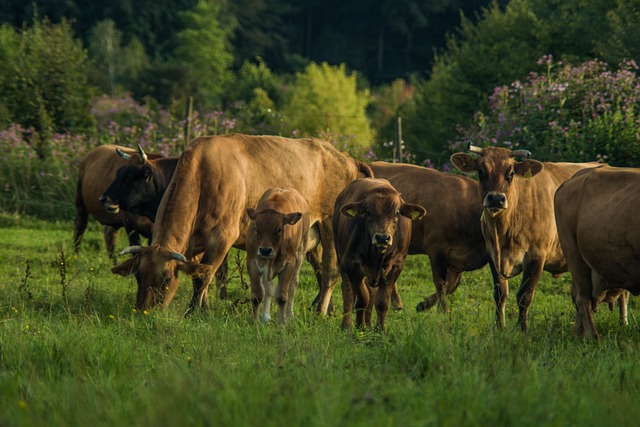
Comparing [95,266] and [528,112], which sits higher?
[528,112]

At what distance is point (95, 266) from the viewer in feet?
40.1

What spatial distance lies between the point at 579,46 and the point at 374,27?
161 ft

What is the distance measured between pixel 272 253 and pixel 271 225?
11.5 inches

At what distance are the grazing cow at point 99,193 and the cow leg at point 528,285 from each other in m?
5.34

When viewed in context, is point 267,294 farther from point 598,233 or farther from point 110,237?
point 110,237

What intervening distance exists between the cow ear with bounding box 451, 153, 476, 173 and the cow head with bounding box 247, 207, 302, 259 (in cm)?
182

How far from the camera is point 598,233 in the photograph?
7.73 metres

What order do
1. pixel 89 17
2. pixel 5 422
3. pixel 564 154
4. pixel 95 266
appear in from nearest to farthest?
pixel 5 422
pixel 95 266
pixel 564 154
pixel 89 17

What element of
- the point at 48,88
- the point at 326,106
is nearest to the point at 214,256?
the point at 48,88

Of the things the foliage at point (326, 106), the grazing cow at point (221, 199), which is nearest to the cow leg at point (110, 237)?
the grazing cow at point (221, 199)

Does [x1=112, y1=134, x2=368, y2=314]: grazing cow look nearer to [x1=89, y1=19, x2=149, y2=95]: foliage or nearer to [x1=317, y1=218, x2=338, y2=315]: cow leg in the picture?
[x1=317, y1=218, x2=338, y2=315]: cow leg

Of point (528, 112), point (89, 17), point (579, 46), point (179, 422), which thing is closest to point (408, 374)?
point (179, 422)

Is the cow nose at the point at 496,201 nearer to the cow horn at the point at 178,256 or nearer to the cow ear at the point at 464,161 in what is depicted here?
the cow ear at the point at 464,161

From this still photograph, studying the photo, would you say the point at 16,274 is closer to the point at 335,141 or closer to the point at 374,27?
the point at 335,141
